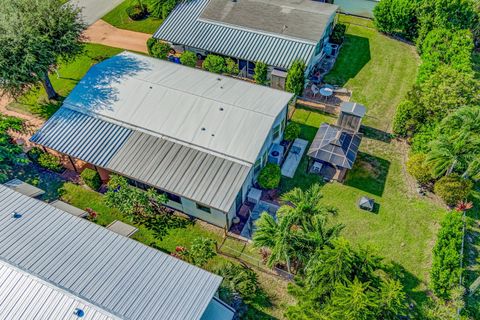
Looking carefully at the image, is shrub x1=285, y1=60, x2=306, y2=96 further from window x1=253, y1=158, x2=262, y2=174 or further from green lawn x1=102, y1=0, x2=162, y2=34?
green lawn x1=102, y1=0, x2=162, y2=34

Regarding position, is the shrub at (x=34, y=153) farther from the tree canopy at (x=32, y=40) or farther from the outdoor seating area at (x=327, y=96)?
the outdoor seating area at (x=327, y=96)

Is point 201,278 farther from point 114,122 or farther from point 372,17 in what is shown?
point 372,17

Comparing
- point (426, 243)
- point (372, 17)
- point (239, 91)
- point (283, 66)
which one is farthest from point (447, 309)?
point (372, 17)

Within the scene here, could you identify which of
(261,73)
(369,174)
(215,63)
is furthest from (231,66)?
(369,174)

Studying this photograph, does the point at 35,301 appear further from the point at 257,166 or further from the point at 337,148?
the point at 337,148

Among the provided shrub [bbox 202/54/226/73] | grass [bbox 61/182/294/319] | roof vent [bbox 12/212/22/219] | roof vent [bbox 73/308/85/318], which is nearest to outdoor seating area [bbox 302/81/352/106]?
shrub [bbox 202/54/226/73]
